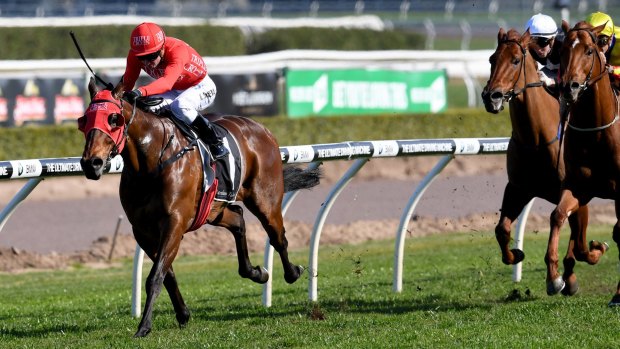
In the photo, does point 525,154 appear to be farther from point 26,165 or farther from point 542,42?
point 26,165

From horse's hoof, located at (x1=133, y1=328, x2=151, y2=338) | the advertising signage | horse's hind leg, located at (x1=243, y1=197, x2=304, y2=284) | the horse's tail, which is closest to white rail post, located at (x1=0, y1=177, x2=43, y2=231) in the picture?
horse's hoof, located at (x1=133, y1=328, x2=151, y2=338)

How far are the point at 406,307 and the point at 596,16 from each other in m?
2.25

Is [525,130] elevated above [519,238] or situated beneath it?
elevated above

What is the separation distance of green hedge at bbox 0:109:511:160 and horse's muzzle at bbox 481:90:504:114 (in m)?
7.46

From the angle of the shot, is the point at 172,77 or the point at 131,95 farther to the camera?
the point at 172,77

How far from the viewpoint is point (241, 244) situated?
24.2ft

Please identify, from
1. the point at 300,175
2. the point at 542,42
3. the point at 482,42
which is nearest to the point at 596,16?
the point at 542,42

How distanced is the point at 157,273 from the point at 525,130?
252 cm

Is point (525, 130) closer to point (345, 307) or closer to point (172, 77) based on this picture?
point (345, 307)

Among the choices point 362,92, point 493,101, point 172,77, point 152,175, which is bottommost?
point 362,92

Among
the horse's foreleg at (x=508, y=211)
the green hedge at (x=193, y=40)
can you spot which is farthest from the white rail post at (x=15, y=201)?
the green hedge at (x=193, y=40)

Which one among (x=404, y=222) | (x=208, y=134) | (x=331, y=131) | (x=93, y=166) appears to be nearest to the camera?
(x=93, y=166)

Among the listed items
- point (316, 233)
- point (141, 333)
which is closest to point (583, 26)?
point (316, 233)

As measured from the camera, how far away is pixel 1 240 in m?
11.5
